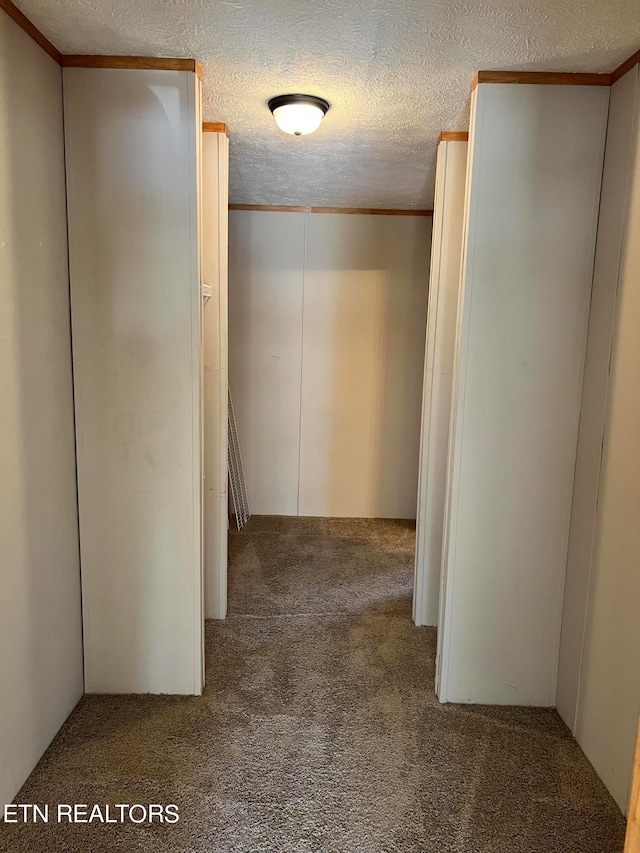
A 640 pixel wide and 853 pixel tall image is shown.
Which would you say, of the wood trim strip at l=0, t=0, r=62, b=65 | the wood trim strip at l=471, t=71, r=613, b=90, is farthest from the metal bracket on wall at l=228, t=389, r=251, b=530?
the wood trim strip at l=471, t=71, r=613, b=90

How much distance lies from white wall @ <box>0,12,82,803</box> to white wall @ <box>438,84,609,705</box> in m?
1.50

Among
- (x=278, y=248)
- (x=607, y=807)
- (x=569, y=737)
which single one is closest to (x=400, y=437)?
(x=278, y=248)

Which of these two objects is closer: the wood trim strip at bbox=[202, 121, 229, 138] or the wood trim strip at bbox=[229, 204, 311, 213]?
the wood trim strip at bbox=[202, 121, 229, 138]

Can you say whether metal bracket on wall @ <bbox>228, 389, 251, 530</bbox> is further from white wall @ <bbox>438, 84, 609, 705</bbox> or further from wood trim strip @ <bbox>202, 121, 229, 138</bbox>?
white wall @ <bbox>438, 84, 609, 705</bbox>

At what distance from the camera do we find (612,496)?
195 centimetres

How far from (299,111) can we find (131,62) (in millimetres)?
628

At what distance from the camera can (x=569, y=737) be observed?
216 centimetres

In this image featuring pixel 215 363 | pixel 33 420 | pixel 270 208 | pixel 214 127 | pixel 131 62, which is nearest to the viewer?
pixel 33 420

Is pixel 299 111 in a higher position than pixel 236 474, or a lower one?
higher

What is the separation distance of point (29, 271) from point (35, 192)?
0.27 m

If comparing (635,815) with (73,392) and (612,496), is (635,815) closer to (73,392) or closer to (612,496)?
(612,496)

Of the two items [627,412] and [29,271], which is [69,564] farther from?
[627,412]

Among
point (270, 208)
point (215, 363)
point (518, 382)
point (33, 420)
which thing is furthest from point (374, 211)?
point (33, 420)

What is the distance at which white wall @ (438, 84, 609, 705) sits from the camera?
6.82 ft
